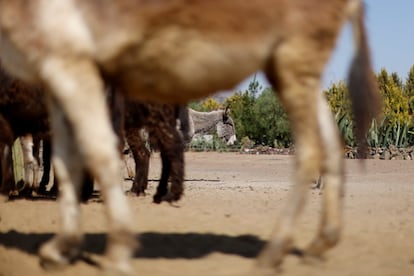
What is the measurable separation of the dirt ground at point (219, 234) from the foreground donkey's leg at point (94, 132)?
2.25 feet

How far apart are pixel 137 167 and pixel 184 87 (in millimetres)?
6851

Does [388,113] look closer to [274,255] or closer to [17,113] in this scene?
A: [17,113]

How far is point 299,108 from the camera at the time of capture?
476cm

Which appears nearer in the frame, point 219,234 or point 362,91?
point 362,91

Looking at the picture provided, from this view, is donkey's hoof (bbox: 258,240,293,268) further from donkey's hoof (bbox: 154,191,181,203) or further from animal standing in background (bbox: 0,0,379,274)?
donkey's hoof (bbox: 154,191,181,203)

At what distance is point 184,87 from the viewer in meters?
4.67

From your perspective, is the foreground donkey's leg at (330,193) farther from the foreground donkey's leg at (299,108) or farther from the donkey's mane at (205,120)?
the donkey's mane at (205,120)

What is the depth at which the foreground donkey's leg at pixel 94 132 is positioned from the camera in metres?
4.23

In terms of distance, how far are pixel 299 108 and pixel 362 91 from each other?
4.54 ft

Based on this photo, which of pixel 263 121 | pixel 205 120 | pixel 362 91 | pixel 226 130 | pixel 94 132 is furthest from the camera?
pixel 263 121

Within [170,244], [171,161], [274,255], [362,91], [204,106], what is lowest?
[170,244]

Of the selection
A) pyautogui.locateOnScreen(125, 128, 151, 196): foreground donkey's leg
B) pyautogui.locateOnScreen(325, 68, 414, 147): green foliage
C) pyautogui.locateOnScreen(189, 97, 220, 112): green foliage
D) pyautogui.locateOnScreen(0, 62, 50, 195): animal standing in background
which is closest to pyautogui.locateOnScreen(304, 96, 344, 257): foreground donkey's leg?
pyautogui.locateOnScreen(0, 62, 50, 195): animal standing in background

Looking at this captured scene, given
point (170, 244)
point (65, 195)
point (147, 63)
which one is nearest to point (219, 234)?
point (170, 244)

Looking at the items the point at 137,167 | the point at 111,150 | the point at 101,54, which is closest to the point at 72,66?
the point at 101,54
